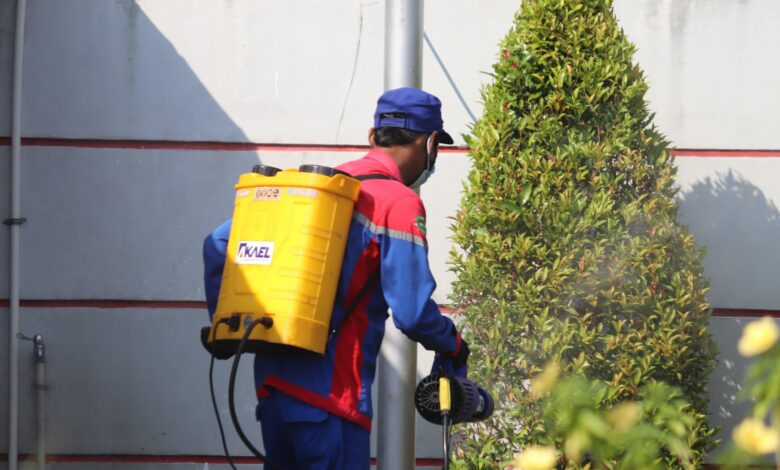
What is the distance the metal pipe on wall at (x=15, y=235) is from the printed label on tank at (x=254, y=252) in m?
3.11

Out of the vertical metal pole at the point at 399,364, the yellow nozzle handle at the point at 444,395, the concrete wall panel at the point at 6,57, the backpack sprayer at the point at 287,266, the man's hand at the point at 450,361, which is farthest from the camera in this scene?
the concrete wall panel at the point at 6,57

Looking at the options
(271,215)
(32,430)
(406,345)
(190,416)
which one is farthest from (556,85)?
(32,430)

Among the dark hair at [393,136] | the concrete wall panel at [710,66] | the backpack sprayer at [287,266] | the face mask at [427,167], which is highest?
the concrete wall panel at [710,66]

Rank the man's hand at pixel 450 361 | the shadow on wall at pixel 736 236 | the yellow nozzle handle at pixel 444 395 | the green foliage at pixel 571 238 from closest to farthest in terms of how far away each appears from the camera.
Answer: the yellow nozzle handle at pixel 444 395
the man's hand at pixel 450 361
the green foliage at pixel 571 238
the shadow on wall at pixel 736 236

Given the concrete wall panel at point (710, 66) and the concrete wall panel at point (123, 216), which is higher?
the concrete wall panel at point (710, 66)

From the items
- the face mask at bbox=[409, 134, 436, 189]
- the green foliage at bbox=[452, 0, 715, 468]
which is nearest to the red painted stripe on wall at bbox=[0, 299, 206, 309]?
the green foliage at bbox=[452, 0, 715, 468]

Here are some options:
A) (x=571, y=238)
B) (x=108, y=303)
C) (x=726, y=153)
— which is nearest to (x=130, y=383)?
(x=108, y=303)

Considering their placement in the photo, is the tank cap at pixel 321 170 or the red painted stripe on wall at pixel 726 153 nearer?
the tank cap at pixel 321 170

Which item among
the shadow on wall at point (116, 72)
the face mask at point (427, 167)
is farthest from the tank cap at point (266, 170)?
the shadow on wall at point (116, 72)

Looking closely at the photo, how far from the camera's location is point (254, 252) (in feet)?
11.3

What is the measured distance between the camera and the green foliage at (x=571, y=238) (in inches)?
196

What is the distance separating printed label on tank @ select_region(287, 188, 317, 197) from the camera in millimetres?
3439

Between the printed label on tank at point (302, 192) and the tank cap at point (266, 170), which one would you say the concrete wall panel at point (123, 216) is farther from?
the printed label on tank at point (302, 192)

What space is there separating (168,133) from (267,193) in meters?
2.95
